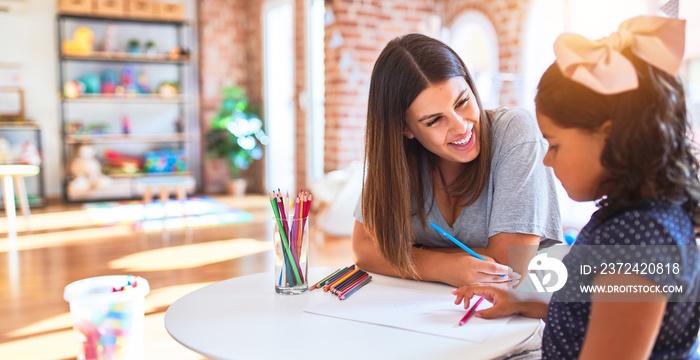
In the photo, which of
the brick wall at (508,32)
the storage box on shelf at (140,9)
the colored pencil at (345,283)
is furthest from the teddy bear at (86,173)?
the colored pencil at (345,283)

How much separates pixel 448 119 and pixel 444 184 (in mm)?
190

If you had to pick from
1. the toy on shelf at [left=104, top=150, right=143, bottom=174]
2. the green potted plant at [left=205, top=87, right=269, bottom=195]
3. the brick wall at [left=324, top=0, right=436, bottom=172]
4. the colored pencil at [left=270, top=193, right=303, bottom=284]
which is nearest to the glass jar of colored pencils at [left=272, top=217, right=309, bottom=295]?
the colored pencil at [left=270, top=193, right=303, bottom=284]

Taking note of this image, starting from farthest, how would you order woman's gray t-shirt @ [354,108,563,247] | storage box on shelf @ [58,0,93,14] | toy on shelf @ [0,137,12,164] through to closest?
storage box on shelf @ [58,0,93,14], toy on shelf @ [0,137,12,164], woman's gray t-shirt @ [354,108,563,247]

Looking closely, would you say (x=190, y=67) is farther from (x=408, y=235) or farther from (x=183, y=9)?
(x=408, y=235)

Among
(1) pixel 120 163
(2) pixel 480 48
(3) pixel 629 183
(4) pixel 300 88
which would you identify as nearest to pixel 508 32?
(2) pixel 480 48

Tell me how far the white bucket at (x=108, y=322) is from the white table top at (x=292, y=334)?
0.07 meters

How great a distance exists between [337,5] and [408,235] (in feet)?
14.9

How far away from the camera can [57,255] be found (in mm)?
4305

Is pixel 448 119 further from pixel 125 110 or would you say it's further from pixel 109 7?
pixel 125 110

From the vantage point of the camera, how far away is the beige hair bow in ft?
2.77

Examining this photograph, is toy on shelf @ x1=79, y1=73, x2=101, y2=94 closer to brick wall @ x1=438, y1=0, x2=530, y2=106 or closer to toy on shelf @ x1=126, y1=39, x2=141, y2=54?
toy on shelf @ x1=126, y1=39, x2=141, y2=54

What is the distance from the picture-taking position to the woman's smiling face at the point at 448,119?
145 centimetres

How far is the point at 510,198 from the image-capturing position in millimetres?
1414

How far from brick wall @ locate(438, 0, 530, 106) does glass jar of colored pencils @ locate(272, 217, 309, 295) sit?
3.78 meters
